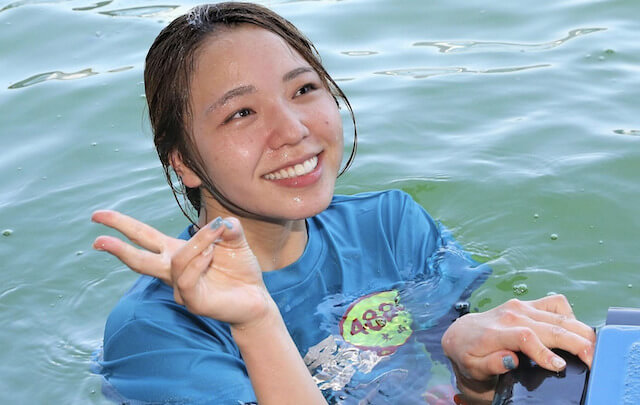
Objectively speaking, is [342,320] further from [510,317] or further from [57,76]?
[57,76]

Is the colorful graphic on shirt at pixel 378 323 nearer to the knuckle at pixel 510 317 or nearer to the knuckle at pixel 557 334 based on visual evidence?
the knuckle at pixel 510 317

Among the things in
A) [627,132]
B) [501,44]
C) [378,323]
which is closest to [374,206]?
[378,323]

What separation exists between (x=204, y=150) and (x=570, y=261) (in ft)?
5.98

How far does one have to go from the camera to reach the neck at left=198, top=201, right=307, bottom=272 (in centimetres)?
267

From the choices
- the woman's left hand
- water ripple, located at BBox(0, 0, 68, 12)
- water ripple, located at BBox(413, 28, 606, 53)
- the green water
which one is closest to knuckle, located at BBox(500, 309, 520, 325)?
the woman's left hand

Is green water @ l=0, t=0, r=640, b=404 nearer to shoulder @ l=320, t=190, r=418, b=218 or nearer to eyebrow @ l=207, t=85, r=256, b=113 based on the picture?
shoulder @ l=320, t=190, r=418, b=218

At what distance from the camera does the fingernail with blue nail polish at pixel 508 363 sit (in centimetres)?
214

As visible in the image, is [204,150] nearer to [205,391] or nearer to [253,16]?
[253,16]

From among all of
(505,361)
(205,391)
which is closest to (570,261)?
(505,361)

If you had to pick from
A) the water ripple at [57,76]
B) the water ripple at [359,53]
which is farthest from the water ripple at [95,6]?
the water ripple at [359,53]

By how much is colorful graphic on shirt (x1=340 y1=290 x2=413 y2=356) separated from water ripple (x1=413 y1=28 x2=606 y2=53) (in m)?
3.01

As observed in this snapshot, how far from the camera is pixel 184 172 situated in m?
2.66

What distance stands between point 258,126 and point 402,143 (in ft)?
7.42

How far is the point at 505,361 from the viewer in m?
2.16
